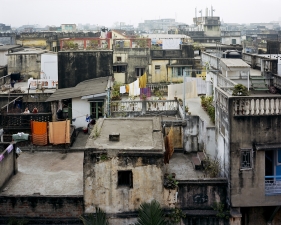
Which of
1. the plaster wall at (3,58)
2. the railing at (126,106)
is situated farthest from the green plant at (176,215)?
the plaster wall at (3,58)

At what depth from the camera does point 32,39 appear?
182 feet

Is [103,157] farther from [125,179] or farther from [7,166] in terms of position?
[7,166]

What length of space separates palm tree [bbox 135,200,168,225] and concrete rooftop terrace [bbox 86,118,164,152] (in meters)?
1.87

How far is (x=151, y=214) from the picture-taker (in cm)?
1326

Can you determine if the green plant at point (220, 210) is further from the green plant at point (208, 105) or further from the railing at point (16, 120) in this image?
the railing at point (16, 120)

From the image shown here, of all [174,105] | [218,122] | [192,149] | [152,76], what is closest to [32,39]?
[152,76]

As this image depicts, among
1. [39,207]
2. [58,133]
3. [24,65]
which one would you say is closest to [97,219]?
[39,207]

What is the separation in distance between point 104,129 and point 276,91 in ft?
24.8

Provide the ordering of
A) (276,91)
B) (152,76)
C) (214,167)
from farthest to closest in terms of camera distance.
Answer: (152,76), (276,91), (214,167)

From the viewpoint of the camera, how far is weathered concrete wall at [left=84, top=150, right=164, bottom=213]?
542 inches

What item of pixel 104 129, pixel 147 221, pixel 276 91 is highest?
pixel 276 91

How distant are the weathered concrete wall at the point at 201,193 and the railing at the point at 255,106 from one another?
2490 mm

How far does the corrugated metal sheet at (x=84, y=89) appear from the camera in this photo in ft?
80.3

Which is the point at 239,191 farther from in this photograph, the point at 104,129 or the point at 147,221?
the point at 104,129
